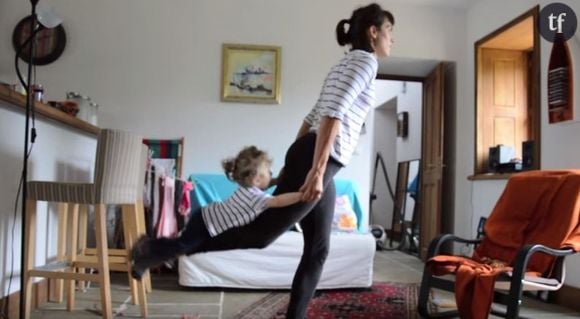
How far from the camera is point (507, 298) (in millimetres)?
2182

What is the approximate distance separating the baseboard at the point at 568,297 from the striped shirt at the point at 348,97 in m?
2.27

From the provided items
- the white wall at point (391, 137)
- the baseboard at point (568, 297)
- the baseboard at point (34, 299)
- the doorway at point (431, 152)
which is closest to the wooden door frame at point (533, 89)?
the doorway at point (431, 152)

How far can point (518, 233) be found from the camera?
2652mm

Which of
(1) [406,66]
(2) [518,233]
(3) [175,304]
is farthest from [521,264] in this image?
(1) [406,66]

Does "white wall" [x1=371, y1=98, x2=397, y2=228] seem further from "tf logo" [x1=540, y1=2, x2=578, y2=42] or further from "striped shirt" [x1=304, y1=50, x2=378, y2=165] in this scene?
"striped shirt" [x1=304, y1=50, x2=378, y2=165]

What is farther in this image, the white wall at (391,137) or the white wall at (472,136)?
the white wall at (391,137)

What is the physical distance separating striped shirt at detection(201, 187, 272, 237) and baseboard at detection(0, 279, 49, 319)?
1411 millimetres

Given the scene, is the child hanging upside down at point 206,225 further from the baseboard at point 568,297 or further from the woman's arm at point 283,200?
the baseboard at point 568,297

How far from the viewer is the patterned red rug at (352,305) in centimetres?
272

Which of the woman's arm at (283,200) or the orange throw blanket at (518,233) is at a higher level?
the woman's arm at (283,200)

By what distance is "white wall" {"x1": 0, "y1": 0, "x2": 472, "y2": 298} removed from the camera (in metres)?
4.23

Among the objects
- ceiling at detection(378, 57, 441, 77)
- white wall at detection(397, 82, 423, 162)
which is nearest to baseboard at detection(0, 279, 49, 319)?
ceiling at detection(378, 57, 441, 77)

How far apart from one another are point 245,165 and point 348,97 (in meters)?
0.43

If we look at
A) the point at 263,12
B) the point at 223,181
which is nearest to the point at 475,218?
the point at 223,181
